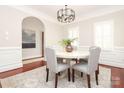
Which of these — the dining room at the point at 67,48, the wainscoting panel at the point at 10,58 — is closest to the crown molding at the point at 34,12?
the dining room at the point at 67,48

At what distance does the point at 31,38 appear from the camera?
661cm

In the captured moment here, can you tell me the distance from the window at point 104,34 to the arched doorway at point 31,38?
3222 mm

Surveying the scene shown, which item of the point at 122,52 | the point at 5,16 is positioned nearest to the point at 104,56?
the point at 122,52

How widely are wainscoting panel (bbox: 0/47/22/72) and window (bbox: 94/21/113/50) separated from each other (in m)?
3.43

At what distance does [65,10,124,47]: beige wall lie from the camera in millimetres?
3898

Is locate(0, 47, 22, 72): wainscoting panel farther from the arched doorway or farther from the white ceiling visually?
the arched doorway

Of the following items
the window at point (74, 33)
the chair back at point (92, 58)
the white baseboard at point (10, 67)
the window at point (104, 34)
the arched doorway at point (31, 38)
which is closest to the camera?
the chair back at point (92, 58)

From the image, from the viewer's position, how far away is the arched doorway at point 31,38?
614 centimetres

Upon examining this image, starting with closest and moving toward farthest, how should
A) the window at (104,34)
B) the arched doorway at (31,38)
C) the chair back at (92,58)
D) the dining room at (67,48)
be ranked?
1. the chair back at (92,58)
2. the dining room at (67,48)
3. the window at (104,34)
4. the arched doorway at (31,38)

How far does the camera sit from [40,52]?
7.39 meters

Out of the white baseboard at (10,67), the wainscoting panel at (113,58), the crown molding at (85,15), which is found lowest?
the white baseboard at (10,67)

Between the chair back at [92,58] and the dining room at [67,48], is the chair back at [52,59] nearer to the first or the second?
the dining room at [67,48]

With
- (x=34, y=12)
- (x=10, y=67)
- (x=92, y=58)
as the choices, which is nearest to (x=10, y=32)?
(x=10, y=67)
